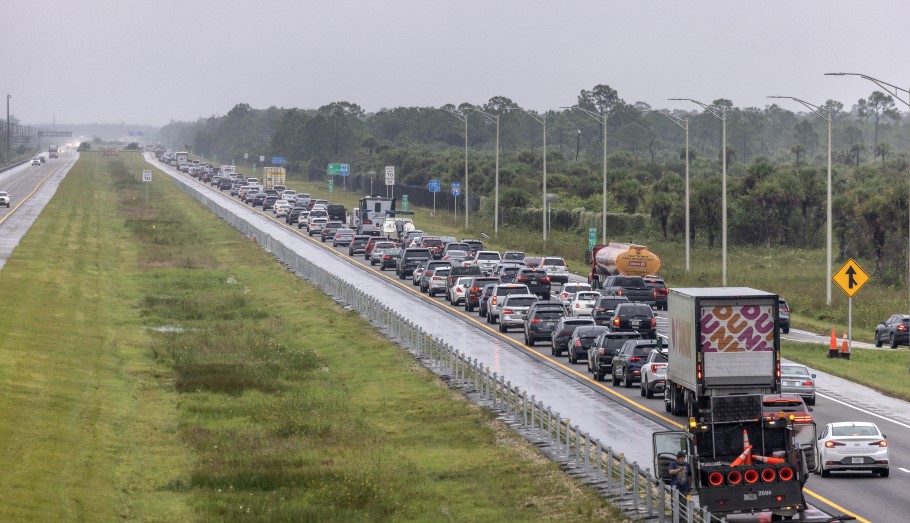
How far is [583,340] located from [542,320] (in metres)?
5.46

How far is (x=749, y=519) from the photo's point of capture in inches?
893

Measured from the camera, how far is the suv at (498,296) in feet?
200

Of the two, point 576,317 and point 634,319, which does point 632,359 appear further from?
point 634,319

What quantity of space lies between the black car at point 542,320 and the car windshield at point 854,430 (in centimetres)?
2407

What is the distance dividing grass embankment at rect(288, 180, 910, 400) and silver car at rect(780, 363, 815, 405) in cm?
472

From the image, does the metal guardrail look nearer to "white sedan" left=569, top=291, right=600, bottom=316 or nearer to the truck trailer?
the truck trailer

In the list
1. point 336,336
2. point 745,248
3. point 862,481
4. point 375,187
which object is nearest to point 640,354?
point 862,481

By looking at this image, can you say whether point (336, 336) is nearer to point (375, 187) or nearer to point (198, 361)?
point (198, 361)

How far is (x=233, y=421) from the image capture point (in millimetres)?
38188

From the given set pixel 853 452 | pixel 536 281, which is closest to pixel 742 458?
pixel 853 452

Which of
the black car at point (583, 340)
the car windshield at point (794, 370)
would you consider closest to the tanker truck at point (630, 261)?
the black car at point (583, 340)

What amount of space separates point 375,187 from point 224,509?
482ft

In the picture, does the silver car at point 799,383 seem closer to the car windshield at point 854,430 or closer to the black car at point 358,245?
the car windshield at point 854,430

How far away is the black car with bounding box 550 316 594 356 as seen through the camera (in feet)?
166
